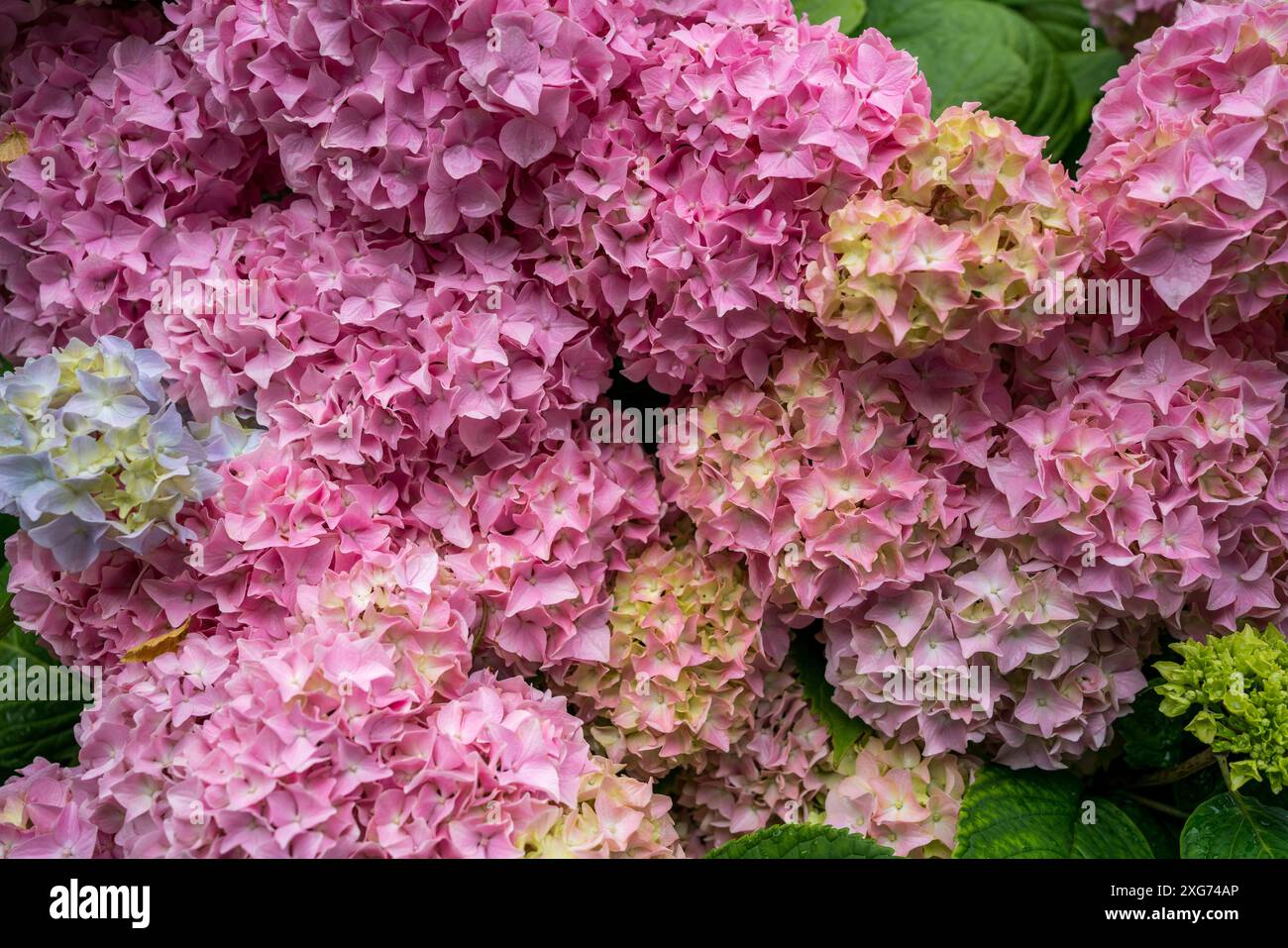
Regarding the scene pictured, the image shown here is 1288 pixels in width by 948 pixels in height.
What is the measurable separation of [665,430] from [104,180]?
0.71 m

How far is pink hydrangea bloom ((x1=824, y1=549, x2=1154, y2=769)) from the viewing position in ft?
4.03

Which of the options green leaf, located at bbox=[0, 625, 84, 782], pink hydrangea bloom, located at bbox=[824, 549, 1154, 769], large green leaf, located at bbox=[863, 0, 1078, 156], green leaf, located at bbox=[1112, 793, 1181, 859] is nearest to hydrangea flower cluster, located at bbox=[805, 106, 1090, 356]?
pink hydrangea bloom, located at bbox=[824, 549, 1154, 769]

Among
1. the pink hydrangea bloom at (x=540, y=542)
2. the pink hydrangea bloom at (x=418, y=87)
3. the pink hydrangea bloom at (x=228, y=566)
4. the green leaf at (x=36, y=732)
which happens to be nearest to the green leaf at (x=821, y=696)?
the pink hydrangea bloom at (x=540, y=542)

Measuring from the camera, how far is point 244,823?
3.34 ft

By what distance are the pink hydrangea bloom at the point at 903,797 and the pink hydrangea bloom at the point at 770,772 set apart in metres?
0.04

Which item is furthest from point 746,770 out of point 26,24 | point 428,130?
point 26,24

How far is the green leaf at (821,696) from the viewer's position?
1341 millimetres

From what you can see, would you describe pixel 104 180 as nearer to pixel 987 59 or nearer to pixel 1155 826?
pixel 987 59

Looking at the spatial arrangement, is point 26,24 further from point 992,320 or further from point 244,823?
point 992,320

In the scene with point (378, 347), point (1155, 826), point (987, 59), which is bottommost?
point (1155, 826)

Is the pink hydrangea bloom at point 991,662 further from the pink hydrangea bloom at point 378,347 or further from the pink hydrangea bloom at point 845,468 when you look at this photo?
the pink hydrangea bloom at point 378,347

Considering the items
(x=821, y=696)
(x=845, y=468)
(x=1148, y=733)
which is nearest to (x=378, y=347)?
(x=845, y=468)

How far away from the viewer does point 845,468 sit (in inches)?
48.5

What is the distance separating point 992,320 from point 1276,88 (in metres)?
0.36
